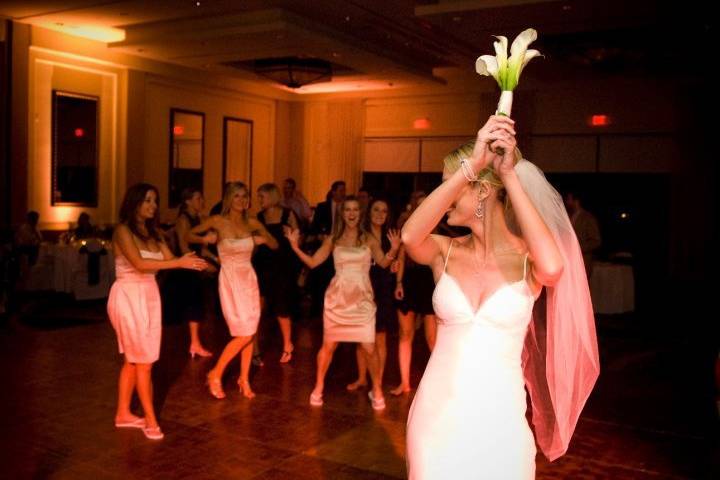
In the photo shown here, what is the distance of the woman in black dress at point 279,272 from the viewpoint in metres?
6.76

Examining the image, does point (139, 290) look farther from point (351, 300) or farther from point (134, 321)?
point (351, 300)

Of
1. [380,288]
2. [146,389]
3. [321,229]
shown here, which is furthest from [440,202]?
[321,229]

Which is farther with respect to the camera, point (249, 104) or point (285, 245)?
point (249, 104)

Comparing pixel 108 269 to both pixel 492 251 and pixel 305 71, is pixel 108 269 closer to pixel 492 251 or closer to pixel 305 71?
pixel 305 71

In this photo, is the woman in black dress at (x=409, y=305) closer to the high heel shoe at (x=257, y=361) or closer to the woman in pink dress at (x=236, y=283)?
the woman in pink dress at (x=236, y=283)

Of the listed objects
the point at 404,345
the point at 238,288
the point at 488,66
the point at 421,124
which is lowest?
the point at 404,345

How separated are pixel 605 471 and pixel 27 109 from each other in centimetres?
962

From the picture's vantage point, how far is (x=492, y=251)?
2234 mm

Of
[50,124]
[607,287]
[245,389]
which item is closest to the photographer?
[245,389]

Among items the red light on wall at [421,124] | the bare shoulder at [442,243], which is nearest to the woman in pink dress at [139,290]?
the bare shoulder at [442,243]

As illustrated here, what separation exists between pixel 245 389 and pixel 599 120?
→ 1013cm

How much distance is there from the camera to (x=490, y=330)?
2.14 meters

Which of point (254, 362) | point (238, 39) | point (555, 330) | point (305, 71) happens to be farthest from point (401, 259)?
point (305, 71)

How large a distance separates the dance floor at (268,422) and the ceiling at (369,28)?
3.88 metres
